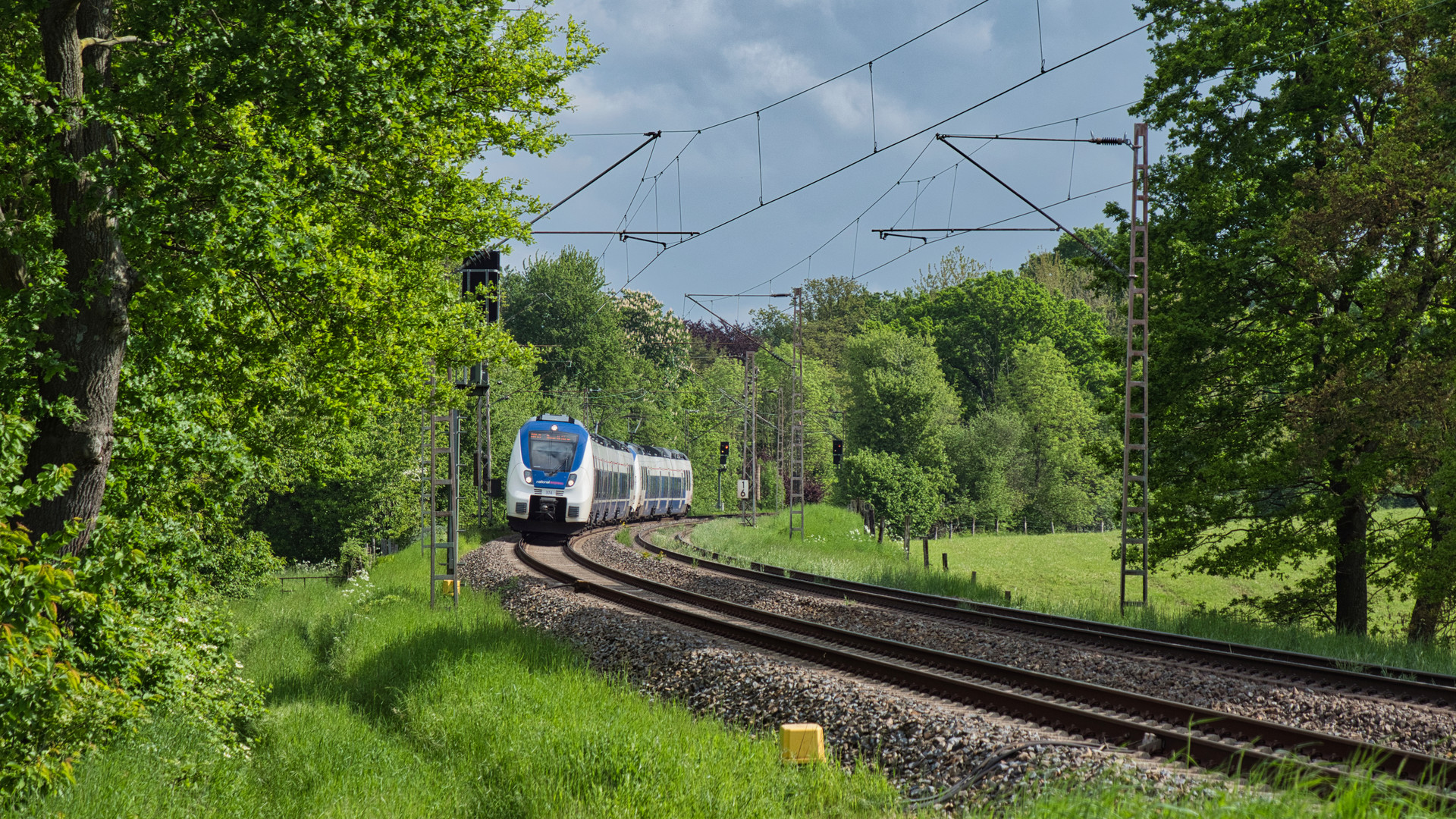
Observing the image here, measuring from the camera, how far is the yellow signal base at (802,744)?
821 centimetres

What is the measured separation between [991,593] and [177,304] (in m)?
15.9

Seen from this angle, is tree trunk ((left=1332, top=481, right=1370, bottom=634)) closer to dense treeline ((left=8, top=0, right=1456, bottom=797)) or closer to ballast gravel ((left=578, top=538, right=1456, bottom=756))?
dense treeline ((left=8, top=0, right=1456, bottom=797))

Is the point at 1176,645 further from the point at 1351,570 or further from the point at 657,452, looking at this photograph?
the point at 657,452

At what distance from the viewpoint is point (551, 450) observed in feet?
99.8

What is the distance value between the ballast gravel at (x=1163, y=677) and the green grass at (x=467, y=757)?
13.9ft

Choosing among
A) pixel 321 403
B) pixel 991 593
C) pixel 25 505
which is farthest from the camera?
pixel 991 593

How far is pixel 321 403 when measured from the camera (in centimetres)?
1327

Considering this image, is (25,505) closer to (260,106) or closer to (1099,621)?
(260,106)

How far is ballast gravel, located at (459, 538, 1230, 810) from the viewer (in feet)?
23.2

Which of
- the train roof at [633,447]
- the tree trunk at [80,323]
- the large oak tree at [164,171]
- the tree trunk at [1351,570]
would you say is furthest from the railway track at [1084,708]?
the train roof at [633,447]

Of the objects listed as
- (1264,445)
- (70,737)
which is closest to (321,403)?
(70,737)

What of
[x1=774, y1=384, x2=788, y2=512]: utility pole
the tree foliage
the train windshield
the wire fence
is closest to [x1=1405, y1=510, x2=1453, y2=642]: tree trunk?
the tree foliage

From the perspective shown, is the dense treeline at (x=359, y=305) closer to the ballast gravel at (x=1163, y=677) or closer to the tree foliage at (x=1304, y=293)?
the tree foliage at (x=1304, y=293)

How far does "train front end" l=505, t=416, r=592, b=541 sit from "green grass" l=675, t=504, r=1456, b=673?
4.07 metres
